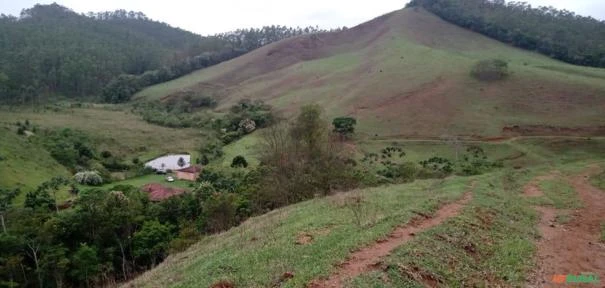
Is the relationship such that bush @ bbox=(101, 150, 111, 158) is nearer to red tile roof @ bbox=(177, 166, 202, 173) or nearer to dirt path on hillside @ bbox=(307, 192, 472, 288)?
red tile roof @ bbox=(177, 166, 202, 173)

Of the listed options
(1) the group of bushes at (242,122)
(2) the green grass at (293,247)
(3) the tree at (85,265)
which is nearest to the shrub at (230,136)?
(1) the group of bushes at (242,122)

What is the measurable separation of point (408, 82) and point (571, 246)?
71.1m

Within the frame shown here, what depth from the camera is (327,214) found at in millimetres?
18562

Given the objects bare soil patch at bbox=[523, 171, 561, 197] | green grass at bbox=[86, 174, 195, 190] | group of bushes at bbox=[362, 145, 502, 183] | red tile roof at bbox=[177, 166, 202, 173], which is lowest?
green grass at bbox=[86, 174, 195, 190]

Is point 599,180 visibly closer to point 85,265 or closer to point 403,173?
point 403,173

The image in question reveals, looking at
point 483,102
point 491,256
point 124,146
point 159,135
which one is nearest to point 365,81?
point 483,102

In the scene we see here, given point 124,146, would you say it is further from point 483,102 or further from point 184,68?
point 184,68

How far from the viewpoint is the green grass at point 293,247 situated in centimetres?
1177

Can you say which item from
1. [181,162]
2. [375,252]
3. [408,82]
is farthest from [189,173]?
[408,82]

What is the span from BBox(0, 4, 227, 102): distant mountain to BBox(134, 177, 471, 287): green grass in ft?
315

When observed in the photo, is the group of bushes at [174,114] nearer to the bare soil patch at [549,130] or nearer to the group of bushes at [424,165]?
the group of bushes at [424,165]

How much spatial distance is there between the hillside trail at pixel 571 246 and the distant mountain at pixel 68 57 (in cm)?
10237

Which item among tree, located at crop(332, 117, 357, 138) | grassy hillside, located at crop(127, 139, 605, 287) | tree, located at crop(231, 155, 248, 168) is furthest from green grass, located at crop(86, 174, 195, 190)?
grassy hillside, located at crop(127, 139, 605, 287)

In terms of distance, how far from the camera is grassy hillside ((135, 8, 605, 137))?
2657 inches
